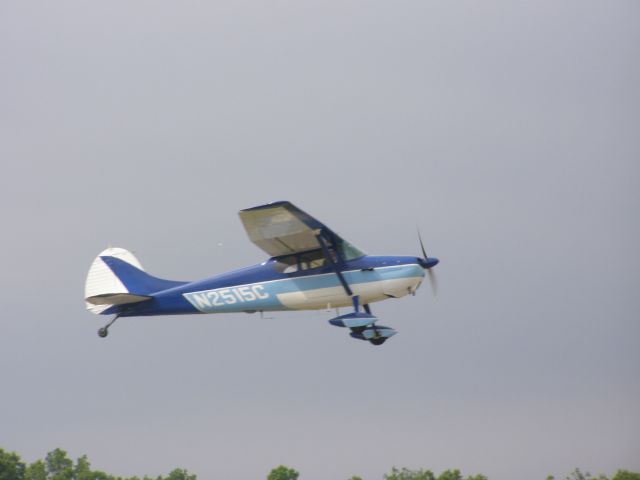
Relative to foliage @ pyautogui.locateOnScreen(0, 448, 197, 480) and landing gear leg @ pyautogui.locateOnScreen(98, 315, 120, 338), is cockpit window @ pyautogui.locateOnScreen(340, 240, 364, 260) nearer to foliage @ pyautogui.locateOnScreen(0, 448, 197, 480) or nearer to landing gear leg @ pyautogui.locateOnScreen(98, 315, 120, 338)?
landing gear leg @ pyautogui.locateOnScreen(98, 315, 120, 338)

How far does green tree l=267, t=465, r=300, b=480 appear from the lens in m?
42.4

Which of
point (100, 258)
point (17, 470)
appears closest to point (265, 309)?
point (100, 258)

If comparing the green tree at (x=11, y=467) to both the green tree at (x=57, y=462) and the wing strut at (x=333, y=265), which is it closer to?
the green tree at (x=57, y=462)

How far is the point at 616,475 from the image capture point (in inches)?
1551

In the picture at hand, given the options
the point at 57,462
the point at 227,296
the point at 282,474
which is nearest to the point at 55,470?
the point at 57,462

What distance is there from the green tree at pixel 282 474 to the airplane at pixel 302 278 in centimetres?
1396

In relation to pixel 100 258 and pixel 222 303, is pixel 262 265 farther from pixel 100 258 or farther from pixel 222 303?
pixel 100 258

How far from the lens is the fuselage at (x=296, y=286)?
28.0 metres

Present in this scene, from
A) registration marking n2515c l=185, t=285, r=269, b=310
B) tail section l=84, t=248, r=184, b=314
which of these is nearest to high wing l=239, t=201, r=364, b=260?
registration marking n2515c l=185, t=285, r=269, b=310

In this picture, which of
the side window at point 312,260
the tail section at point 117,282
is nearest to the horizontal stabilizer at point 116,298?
the tail section at point 117,282

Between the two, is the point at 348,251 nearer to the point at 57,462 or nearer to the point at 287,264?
the point at 287,264

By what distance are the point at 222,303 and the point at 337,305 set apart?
114 inches

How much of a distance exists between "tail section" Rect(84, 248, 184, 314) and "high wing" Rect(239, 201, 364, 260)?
365 centimetres

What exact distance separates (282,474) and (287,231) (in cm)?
1718
